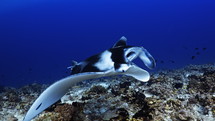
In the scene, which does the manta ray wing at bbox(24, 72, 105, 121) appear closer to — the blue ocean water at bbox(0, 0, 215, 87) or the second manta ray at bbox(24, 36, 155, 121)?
the second manta ray at bbox(24, 36, 155, 121)

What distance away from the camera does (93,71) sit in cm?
297

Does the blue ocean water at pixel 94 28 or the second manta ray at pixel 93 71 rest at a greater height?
the blue ocean water at pixel 94 28

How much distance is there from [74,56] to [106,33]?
43.8 m

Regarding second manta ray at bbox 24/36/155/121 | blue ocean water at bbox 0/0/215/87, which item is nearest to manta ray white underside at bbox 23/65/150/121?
second manta ray at bbox 24/36/155/121

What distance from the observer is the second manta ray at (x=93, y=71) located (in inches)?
107

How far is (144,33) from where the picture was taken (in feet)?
541

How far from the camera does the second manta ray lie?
8.89 feet

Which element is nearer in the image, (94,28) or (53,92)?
(53,92)

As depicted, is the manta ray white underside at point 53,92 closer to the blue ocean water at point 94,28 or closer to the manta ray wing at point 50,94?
the manta ray wing at point 50,94

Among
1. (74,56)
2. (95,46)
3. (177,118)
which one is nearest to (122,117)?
(177,118)

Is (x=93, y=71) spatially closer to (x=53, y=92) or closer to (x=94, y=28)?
(x=53, y=92)

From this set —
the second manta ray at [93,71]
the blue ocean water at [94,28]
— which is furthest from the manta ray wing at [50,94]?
the blue ocean water at [94,28]

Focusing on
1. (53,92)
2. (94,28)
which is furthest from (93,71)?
(94,28)

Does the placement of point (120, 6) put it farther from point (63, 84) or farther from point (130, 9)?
point (63, 84)
